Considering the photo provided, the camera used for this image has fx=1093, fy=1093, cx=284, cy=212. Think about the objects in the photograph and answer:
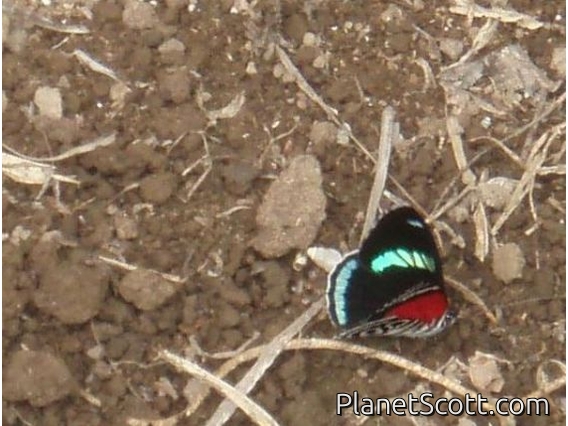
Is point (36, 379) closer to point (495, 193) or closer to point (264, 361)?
point (264, 361)

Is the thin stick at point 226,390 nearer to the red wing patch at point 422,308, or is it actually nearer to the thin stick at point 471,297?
the red wing patch at point 422,308

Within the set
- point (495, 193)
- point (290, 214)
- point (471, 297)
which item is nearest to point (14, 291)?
point (290, 214)

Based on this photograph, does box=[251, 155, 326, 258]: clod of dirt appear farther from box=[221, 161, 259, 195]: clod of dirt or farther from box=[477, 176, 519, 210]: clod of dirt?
box=[477, 176, 519, 210]: clod of dirt

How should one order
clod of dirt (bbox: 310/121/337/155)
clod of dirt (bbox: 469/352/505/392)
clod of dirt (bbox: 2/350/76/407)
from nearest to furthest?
clod of dirt (bbox: 2/350/76/407), clod of dirt (bbox: 469/352/505/392), clod of dirt (bbox: 310/121/337/155)

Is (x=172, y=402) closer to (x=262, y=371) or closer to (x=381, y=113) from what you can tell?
(x=262, y=371)

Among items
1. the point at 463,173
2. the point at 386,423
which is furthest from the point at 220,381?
the point at 463,173

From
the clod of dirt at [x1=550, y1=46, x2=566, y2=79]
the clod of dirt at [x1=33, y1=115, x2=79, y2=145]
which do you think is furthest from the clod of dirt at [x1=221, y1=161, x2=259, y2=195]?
the clod of dirt at [x1=550, y1=46, x2=566, y2=79]
